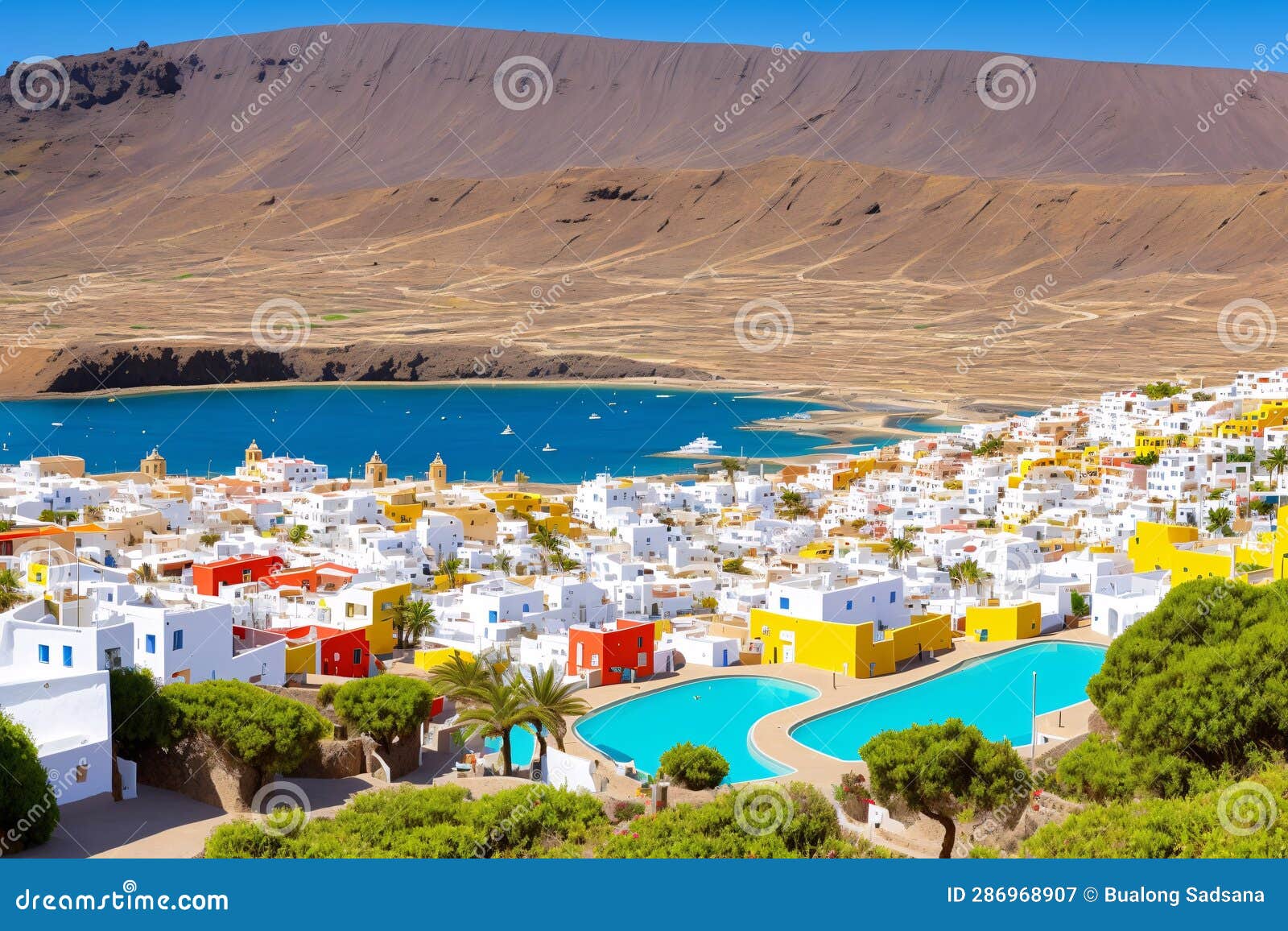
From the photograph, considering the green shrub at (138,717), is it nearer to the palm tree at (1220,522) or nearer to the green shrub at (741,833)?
the green shrub at (741,833)

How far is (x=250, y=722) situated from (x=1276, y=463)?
22487 millimetres

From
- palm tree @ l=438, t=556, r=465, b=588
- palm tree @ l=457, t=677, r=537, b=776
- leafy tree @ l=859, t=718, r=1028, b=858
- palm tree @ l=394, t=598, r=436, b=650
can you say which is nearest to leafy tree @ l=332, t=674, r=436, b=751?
palm tree @ l=457, t=677, r=537, b=776

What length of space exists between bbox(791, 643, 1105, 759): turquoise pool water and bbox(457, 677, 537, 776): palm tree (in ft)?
8.80

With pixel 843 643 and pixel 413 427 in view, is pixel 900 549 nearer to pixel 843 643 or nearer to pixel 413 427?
pixel 843 643

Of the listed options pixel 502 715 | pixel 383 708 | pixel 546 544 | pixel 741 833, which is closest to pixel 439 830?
pixel 741 833

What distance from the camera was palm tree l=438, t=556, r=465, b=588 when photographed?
21031 millimetres

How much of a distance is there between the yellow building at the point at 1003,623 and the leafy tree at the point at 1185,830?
10081 mm

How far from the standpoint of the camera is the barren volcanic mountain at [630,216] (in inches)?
2864

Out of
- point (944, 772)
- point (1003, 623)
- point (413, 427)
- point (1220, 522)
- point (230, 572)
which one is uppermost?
point (413, 427)

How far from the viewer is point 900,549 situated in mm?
22734

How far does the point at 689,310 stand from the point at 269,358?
22720 mm

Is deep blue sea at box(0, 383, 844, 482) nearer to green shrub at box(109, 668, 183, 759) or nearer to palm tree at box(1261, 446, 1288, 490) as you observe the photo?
palm tree at box(1261, 446, 1288, 490)

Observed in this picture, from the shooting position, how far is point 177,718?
10.3 metres

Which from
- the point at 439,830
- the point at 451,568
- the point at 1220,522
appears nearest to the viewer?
the point at 439,830
